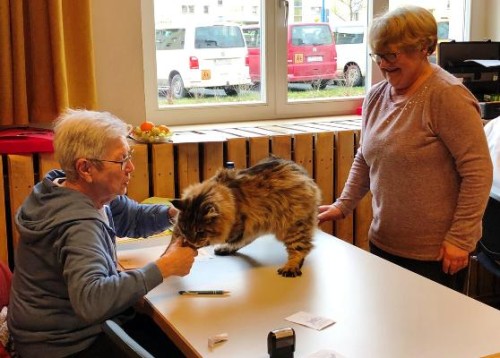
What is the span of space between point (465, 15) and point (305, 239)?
2941 mm

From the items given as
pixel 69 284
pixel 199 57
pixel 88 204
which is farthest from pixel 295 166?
pixel 199 57

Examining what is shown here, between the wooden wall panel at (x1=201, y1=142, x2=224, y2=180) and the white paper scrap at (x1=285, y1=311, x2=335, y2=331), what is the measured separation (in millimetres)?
1540

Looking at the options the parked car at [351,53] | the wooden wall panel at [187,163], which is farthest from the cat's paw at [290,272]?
the parked car at [351,53]

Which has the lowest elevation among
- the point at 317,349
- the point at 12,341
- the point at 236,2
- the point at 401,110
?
the point at 12,341

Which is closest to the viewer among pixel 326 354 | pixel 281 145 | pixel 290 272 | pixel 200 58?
pixel 326 354

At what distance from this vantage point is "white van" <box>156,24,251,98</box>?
341 centimetres

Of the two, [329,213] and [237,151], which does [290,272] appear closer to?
[329,213]

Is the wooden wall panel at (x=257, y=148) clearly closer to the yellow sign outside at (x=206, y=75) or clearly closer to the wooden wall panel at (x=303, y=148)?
the wooden wall panel at (x=303, y=148)

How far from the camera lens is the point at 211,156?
3.04 meters

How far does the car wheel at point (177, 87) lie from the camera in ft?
11.4

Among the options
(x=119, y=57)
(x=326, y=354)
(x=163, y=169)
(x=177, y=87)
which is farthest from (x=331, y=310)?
(x=177, y=87)

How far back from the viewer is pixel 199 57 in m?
3.48

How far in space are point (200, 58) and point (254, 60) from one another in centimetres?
34

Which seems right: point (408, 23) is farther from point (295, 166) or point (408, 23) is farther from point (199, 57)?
point (199, 57)
